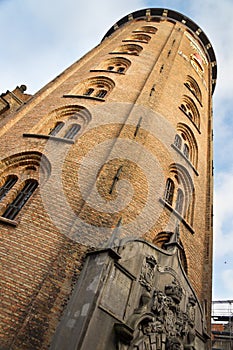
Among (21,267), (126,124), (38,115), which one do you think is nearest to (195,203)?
(126,124)

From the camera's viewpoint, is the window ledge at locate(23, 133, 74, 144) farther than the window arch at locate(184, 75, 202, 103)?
No

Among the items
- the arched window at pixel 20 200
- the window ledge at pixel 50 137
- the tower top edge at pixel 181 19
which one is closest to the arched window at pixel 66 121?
the window ledge at pixel 50 137

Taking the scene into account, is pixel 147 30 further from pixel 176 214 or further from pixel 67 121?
pixel 176 214

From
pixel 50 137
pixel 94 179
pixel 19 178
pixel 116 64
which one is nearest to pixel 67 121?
pixel 50 137

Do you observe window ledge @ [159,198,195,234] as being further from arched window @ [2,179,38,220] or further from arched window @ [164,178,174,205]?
arched window @ [2,179,38,220]

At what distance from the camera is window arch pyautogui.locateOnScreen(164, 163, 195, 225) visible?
1165 cm

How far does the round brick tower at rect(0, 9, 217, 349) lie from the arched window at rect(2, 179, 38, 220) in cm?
3

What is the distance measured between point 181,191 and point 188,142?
11.1 feet

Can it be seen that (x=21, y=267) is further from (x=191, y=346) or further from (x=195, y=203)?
(x=195, y=203)

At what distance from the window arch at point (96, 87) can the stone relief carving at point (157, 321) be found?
8.43 m

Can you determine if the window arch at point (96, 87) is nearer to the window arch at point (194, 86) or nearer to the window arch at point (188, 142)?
the window arch at point (188, 142)

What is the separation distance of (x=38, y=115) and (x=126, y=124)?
3314mm

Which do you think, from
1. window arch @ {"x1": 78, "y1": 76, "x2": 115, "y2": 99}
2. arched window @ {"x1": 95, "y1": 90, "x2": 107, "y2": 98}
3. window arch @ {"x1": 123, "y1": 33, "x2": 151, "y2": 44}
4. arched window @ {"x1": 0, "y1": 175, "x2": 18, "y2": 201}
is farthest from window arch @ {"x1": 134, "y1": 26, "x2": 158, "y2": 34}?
arched window @ {"x1": 0, "y1": 175, "x2": 18, "y2": 201}

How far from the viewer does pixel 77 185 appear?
8.38 metres
